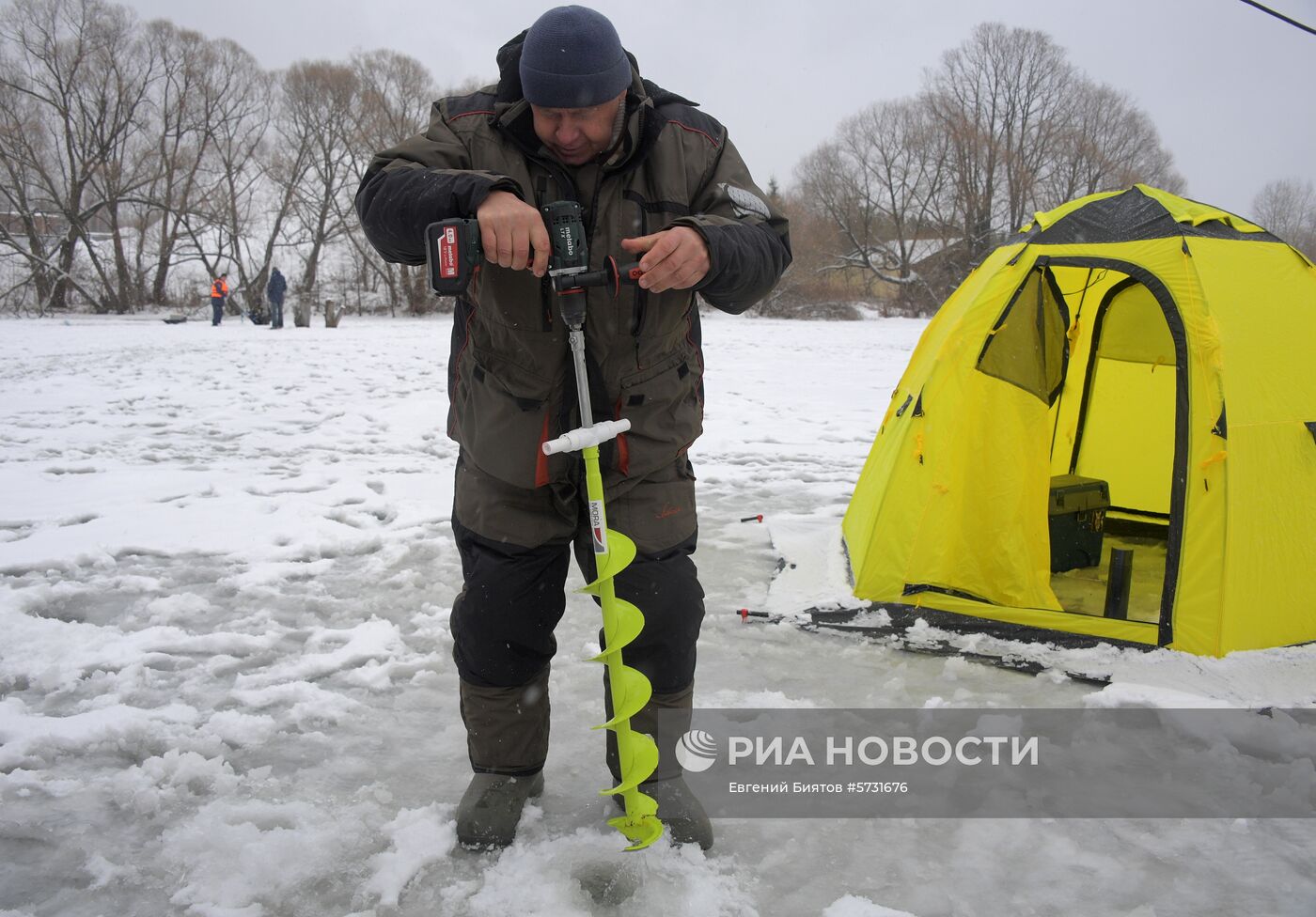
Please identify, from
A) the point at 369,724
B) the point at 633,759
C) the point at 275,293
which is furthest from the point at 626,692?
the point at 275,293

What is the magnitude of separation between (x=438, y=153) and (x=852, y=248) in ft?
136

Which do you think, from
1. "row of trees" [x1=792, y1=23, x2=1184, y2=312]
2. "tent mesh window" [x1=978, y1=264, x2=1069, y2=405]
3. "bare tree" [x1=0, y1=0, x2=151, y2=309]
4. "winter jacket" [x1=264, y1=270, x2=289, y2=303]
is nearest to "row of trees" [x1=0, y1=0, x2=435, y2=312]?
"bare tree" [x1=0, y1=0, x2=151, y2=309]

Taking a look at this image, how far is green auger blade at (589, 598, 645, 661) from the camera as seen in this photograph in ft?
6.44

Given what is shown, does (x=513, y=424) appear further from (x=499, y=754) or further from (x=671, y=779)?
(x=671, y=779)

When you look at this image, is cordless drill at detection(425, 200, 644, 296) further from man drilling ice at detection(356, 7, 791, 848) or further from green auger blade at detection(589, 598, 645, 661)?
green auger blade at detection(589, 598, 645, 661)

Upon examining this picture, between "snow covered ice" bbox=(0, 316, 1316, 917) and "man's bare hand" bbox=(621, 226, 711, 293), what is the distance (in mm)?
1339

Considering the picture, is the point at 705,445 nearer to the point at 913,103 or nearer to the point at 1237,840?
the point at 1237,840

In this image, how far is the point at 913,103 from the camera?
39.1 m

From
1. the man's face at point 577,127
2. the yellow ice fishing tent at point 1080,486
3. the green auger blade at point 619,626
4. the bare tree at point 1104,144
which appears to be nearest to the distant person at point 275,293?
the yellow ice fishing tent at point 1080,486

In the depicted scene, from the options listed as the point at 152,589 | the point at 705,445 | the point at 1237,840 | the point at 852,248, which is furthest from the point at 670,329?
the point at 852,248

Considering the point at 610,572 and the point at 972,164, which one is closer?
the point at 610,572

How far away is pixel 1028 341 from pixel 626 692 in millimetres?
2581

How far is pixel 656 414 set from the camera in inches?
82.0

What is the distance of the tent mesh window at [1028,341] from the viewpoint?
12.0 feet
